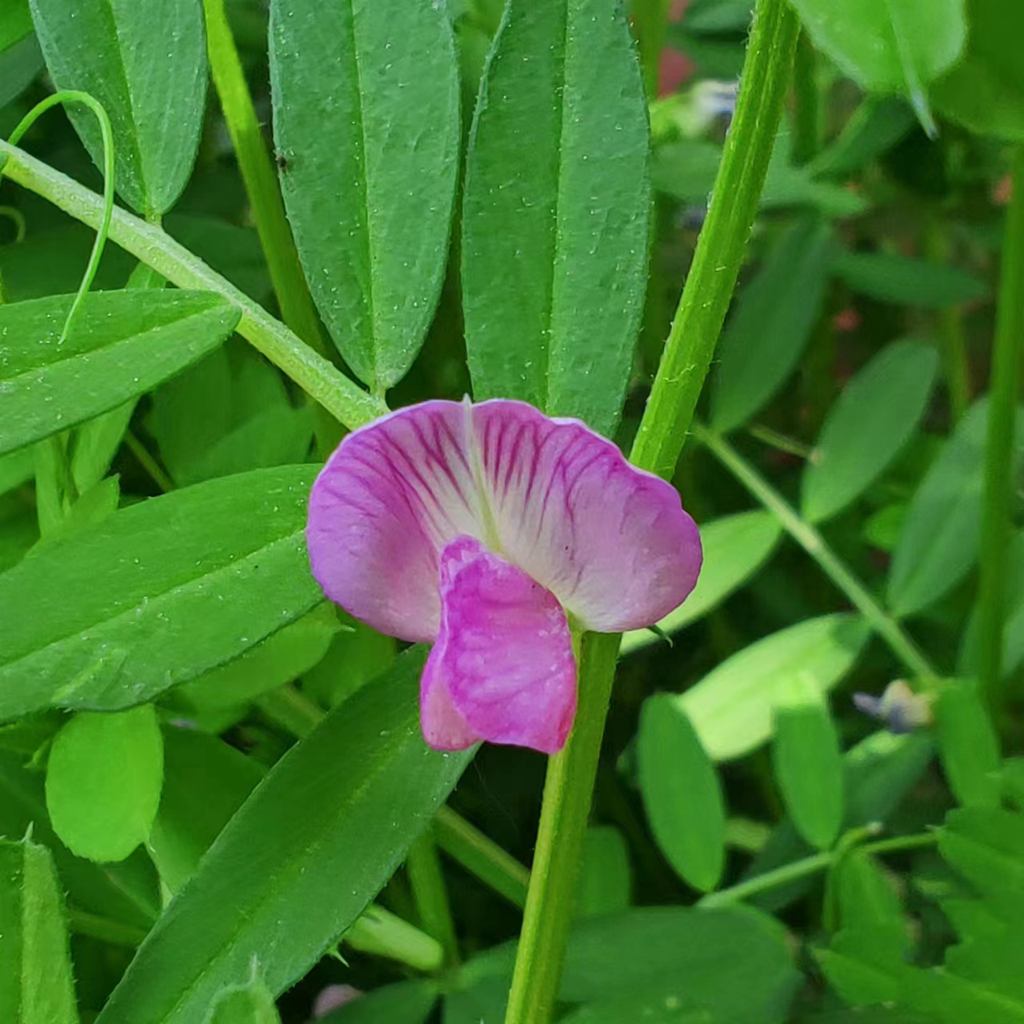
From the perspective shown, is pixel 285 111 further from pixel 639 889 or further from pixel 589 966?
pixel 639 889

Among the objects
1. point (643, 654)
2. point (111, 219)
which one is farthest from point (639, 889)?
point (111, 219)

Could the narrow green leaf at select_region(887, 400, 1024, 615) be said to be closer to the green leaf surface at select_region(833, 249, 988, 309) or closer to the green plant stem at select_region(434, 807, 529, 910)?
the green leaf surface at select_region(833, 249, 988, 309)

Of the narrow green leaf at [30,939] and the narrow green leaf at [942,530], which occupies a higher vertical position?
the narrow green leaf at [30,939]

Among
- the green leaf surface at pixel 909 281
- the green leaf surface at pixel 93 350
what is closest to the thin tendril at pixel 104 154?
the green leaf surface at pixel 93 350

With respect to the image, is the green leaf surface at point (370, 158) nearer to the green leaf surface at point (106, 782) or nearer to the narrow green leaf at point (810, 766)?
the green leaf surface at point (106, 782)

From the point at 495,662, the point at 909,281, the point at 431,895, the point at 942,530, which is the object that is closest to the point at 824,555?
the point at 942,530

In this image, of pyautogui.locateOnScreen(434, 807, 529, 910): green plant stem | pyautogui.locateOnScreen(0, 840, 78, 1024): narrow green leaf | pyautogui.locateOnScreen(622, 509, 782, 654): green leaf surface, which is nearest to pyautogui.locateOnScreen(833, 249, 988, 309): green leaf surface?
pyautogui.locateOnScreen(622, 509, 782, 654): green leaf surface
